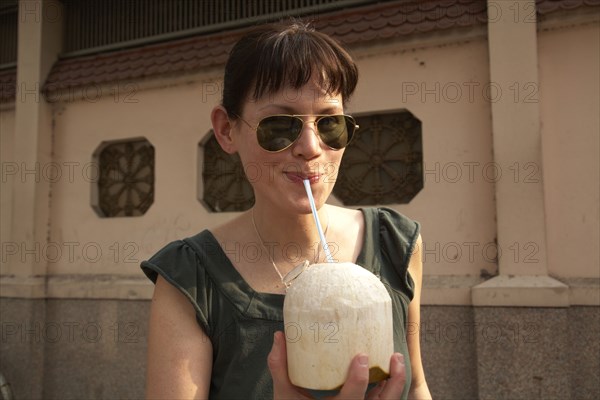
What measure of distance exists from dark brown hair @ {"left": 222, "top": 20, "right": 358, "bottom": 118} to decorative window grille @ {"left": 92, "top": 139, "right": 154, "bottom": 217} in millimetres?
4452

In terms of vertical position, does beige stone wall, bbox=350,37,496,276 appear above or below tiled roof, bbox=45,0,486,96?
below

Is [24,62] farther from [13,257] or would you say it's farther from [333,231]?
[333,231]

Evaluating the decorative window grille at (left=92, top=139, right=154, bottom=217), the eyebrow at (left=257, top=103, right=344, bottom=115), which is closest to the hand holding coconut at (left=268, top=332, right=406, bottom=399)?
the eyebrow at (left=257, top=103, right=344, bottom=115)

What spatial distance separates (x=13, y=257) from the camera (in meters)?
6.14

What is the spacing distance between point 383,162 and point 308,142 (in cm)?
336

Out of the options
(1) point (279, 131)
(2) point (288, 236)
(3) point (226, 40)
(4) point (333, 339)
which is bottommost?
(4) point (333, 339)

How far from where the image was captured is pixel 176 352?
153 cm

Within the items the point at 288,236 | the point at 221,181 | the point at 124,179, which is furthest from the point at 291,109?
the point at 124,179

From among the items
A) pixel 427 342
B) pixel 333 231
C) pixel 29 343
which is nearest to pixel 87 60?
pixel 29 343

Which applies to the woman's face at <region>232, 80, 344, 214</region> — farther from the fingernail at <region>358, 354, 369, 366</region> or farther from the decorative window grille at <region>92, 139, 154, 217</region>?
the decorative window grille at <region>92, 139, 154, 217</region>

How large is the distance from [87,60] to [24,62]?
77 centimetres

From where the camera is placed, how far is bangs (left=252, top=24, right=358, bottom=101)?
1.57 meters

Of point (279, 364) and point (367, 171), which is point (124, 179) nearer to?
point (367, 171)

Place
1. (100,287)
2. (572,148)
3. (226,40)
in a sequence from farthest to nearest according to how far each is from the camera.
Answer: (100,287)
(226,40)
(572,148)
